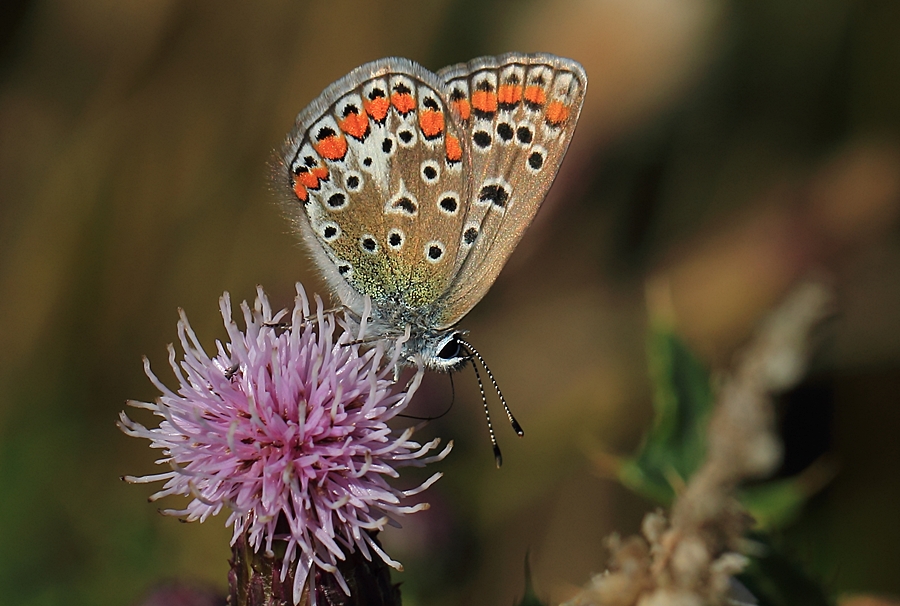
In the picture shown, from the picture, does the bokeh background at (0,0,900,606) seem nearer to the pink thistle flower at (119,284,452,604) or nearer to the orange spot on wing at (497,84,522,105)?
the pink thistle flower at (119,284,452,604)

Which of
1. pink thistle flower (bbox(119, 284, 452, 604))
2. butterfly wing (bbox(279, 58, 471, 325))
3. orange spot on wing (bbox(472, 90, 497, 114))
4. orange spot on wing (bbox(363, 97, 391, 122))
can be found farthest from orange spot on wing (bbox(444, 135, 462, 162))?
pink thistle flower (bbox(119, 284, 452, 604))

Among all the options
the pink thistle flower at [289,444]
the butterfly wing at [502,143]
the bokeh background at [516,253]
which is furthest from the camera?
the bokeh background at [516,253]

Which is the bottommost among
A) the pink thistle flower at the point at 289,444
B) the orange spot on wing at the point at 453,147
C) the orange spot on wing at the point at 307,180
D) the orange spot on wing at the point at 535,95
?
the pink thistle flower at the point at 289,444

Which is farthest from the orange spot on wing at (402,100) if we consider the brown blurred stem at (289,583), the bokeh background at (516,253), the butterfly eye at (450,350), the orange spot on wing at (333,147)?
the bokeh background at (516,253)

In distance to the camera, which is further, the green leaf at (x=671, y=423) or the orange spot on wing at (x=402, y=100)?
the orange spot on wing at (x=402, y=100)

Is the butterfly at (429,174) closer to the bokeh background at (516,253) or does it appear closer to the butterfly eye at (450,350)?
the butterfly eye at (450,350)

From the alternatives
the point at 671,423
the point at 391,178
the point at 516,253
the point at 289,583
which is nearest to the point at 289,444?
the point at 289,583

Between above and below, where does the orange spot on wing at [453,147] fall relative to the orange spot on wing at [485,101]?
below
